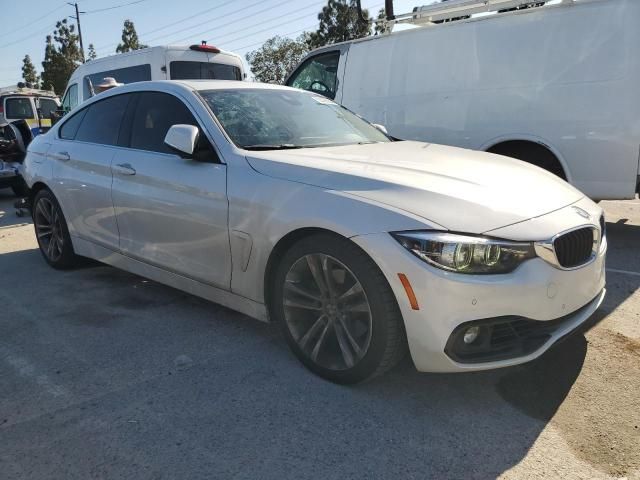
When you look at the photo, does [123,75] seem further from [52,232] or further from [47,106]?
[47,106]

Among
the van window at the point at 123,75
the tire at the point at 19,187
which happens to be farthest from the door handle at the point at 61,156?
the van window at the point at 123,75

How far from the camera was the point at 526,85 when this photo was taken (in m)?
5.50

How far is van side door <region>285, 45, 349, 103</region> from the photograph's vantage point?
24.1 feet

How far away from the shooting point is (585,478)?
2104 millimetres

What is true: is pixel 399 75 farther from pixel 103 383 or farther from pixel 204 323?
pixel 103 383

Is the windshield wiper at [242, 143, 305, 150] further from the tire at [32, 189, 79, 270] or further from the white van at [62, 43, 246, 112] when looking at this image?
the white van at [62, 43, 246, 112]

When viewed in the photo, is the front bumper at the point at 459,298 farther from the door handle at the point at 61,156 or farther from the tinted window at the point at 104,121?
the door handle at the point at 61,156

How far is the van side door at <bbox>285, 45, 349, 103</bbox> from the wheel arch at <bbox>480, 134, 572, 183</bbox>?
237 centimetres

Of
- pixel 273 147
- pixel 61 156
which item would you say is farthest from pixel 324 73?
pixel 273 147

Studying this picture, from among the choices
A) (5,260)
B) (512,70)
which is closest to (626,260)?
(512,70)

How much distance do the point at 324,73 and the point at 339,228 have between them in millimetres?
5536

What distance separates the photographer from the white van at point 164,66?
10102mm

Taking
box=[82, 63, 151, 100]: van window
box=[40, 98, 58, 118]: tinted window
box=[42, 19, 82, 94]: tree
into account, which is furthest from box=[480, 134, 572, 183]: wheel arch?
box=[42, 19, 82, 94]: tree

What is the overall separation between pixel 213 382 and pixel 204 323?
2.81 feet
